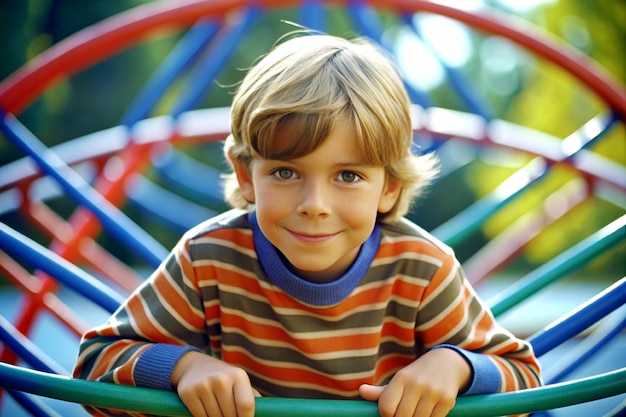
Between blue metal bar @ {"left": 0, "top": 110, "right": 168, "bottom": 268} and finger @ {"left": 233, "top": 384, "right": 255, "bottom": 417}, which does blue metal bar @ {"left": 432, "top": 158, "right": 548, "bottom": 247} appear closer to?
blue metal bar @ {"left": 0, "top": 110, "right": 168, "bottom": 268}

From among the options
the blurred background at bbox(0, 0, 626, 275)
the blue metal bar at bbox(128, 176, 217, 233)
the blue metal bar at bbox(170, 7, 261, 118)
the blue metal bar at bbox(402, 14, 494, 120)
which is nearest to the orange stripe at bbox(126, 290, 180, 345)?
the blue metal bar at bbox(170, 7, 261, 118)

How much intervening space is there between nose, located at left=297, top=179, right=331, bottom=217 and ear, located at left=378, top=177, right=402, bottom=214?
0.15 metres

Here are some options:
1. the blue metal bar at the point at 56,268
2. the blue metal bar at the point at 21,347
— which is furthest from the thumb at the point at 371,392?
the blue metal bar at the point at 21,347

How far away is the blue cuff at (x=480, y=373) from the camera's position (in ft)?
2.85

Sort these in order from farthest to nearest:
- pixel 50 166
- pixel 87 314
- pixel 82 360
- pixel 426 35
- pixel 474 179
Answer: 1. pixel 474 179
2. pixel 87 314
3. pixel 426 35
4. pixel 50 166
5. pixel 82 360

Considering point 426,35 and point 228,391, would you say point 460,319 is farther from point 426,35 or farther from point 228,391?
point 426,35

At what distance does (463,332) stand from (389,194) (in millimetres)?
199

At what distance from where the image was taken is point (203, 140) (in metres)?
2.04

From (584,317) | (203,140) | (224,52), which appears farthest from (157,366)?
(203,140)

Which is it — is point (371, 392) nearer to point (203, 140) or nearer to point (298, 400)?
point (298, 400)

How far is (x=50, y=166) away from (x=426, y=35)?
83cm

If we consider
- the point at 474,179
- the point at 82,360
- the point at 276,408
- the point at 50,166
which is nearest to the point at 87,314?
the point at 50,166

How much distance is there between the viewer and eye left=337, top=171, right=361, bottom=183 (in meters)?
0.88

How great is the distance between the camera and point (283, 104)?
87 centimetres
